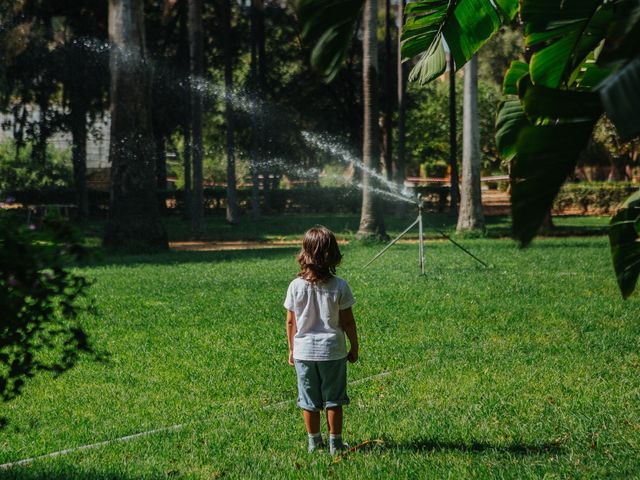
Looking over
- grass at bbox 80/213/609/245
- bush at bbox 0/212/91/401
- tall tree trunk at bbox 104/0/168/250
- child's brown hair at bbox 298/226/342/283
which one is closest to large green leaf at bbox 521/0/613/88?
bush at bbox 0/212/91/401

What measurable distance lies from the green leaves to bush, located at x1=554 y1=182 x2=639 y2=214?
3345cm

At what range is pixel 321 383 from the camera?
4895 millimetres

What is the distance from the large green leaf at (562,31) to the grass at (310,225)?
17.7m

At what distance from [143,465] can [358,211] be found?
105ft

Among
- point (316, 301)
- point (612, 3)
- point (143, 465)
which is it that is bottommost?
point (143, 465)

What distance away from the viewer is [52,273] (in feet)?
11.3

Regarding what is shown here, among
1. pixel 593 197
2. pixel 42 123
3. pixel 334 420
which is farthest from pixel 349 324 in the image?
pixel 593 197

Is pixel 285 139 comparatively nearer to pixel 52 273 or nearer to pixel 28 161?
pixel 28 161

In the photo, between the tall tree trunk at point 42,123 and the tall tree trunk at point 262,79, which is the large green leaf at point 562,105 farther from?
the tall tree trunk at point 42,123

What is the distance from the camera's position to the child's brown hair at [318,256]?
4.80 m

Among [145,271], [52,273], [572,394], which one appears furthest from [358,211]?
[52,273]

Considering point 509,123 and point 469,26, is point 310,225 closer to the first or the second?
point 469,26

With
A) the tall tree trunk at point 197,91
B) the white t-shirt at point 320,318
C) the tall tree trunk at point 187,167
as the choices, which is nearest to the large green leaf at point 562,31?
the white t-shirt at point 320,318

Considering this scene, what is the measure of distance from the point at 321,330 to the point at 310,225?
954 inches
